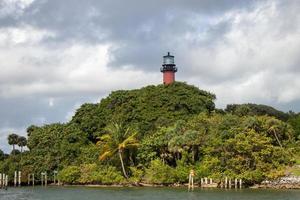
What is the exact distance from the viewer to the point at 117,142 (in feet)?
234

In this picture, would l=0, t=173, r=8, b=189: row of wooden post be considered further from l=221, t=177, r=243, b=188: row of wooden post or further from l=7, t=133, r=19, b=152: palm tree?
l=221, t=177, r=243, b=188: row of wooden post

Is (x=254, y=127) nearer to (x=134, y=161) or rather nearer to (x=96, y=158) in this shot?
(x=134, y=161)

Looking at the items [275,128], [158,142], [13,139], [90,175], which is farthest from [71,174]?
[275,128]

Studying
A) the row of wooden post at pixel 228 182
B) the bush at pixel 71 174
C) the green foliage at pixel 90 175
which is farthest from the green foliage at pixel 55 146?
the row of wooden post at pixel 228 182

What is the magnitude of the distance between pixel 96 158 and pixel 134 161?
6.12 metres

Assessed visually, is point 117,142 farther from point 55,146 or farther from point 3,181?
point 3,181

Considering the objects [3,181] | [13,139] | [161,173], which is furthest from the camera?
[13,139]

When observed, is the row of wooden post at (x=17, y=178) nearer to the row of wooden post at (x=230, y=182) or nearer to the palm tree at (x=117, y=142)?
the palm tree at (x=117, y=142)

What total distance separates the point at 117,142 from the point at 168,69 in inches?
1192

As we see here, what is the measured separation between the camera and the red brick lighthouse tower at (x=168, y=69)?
323ft

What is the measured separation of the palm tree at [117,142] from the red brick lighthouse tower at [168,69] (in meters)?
27.2

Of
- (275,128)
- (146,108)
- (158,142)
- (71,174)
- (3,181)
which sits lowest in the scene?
(3,181)

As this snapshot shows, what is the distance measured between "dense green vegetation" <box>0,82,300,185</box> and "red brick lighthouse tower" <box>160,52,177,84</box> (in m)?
13.0

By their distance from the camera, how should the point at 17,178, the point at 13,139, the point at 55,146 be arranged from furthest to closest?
the point at 13,139
the point at 55,146
the point at 17,178
